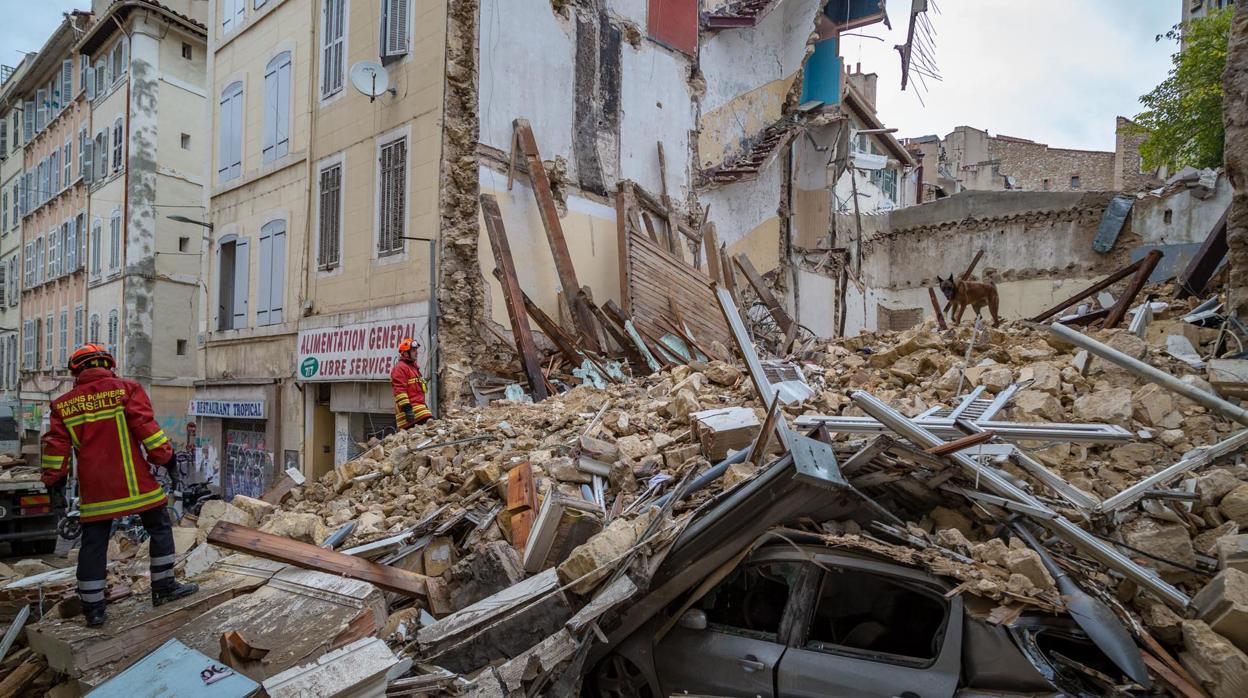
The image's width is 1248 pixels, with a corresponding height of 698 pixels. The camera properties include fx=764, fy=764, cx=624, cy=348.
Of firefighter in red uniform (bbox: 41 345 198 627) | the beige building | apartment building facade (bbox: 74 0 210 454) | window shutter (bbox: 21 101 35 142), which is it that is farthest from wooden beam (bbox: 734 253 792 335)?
window shutter (bbox: 21 101 35 142)

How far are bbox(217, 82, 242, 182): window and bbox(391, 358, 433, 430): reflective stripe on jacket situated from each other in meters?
8.75

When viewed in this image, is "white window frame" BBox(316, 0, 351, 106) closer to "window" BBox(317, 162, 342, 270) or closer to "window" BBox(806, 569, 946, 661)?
"window" BBox(317, 162, 342, 270)

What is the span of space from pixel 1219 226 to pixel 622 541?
7.54 meters

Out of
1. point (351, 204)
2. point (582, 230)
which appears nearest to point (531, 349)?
point (582, 230)

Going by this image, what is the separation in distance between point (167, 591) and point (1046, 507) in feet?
16.5

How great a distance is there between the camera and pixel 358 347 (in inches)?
480

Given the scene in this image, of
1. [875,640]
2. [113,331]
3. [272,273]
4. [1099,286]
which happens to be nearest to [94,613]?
[875,640]

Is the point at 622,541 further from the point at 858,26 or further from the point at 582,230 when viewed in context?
the point at 858,26

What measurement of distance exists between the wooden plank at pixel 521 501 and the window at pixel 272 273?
1042 centimetres

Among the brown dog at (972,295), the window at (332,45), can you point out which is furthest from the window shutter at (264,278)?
the brown dog at (972,295)

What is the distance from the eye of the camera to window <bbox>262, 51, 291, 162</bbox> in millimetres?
14102

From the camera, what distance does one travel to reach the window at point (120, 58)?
69.8 ft

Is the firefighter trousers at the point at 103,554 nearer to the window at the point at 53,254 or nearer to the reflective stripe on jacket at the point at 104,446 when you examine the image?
the reflective stripe on jacket at the point at 104,446

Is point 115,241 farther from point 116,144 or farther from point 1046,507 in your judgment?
point 1046,507
